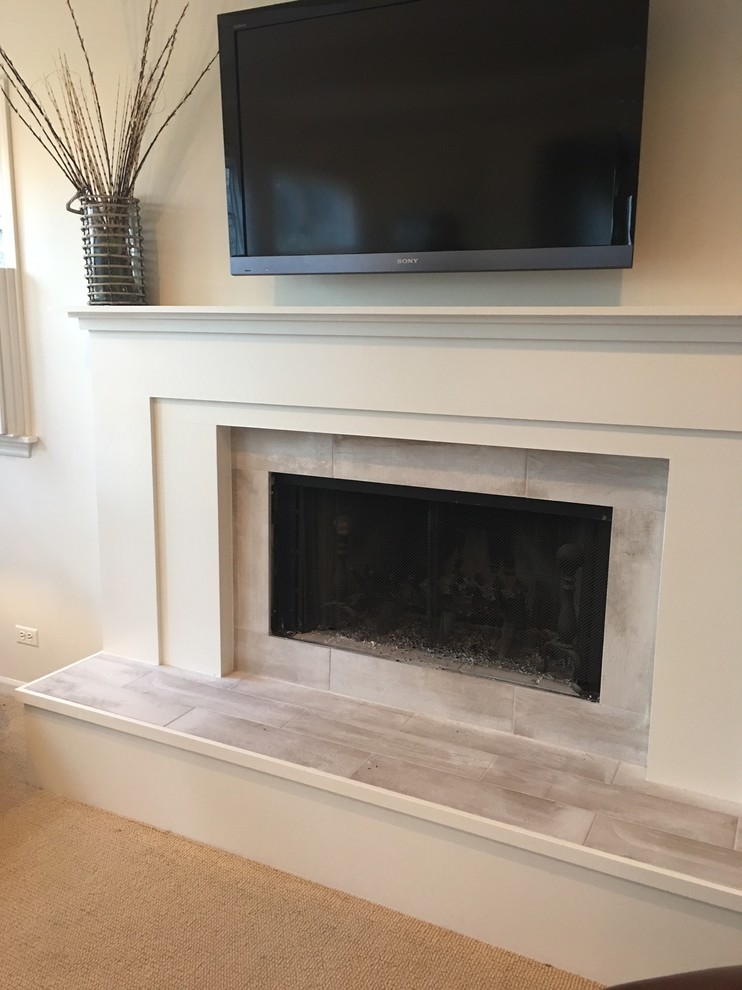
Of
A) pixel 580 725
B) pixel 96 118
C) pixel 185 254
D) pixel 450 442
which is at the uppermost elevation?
pixel 96 118

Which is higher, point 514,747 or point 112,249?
point 112,249

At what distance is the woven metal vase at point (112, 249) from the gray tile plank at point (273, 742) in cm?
118

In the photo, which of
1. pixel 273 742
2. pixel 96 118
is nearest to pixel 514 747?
pixel 273 742

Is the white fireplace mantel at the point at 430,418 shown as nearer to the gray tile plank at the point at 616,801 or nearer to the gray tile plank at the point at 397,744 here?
the gray tile plank at the point at 616,801

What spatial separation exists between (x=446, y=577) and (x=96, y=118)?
170cm

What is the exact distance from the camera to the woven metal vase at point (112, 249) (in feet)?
7.78

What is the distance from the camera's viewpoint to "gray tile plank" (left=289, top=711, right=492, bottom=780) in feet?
6.83

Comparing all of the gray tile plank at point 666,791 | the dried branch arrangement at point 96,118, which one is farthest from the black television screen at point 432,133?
the gray tile plank at point 666,791

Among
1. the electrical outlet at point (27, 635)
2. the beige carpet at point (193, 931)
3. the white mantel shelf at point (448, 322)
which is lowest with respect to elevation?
the beige carpet at point (193, 931)

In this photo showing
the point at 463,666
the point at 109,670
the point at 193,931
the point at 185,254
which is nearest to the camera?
the point at 193,931

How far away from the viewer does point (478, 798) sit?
193 cm

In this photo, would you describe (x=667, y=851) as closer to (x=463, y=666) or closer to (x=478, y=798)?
(x=478, y=798)

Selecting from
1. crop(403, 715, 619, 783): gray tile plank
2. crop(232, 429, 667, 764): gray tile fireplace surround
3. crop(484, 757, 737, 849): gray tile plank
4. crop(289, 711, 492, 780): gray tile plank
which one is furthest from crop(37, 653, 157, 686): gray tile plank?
crop(484, 757, 737, 849): gray tile plank

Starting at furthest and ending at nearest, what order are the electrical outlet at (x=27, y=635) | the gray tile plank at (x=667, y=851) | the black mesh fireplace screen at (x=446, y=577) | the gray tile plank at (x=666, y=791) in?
the electrical outlet at (x=27, y=635), the black mesh fireplace screen at (x=446, y=577), the gray tile plank at (x=666, y=791), the gray tile plank at (x=667, y=851)
